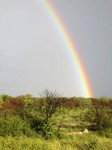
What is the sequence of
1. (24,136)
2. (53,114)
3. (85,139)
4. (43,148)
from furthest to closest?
(53,114) < (85,139) < (24,136) < (43,148)

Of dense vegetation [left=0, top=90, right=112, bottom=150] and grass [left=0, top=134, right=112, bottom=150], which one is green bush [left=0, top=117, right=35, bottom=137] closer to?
dense vegetation [left=0, top=90, right=112, bottom=150]

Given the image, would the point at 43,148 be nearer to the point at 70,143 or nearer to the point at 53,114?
the point at 70,143

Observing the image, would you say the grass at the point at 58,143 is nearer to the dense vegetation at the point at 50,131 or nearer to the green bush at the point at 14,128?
the dense vegetation at the point at 50,131

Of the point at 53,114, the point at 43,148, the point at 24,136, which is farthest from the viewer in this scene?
the point at 53,114

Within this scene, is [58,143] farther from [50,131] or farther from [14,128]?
[14,128]

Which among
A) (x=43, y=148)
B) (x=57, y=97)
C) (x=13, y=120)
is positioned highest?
(x=57, y=97)

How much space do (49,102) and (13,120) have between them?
3408 millimetres

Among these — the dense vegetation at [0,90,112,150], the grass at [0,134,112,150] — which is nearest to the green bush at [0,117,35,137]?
the dense vegetation at [0,90,112,150]

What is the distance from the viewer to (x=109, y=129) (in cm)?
2028

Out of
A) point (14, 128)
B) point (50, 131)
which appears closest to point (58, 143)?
point (50, 131)

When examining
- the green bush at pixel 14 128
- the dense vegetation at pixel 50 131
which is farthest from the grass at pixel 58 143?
the green bush at pixel 14 128

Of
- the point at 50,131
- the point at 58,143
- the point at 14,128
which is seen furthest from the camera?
the point at 50,131

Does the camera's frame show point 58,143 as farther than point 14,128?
No

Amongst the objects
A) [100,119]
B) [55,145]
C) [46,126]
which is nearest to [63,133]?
[46,126]
